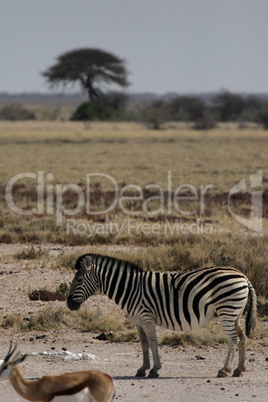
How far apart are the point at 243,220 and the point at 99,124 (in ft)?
147

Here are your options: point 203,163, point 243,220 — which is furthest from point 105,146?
point 243,220

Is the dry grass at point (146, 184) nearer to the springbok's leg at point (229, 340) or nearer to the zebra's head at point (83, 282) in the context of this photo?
the zebra's head at point (83, 282)

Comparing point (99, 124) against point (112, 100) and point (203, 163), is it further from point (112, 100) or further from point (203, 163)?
point (203, 163)

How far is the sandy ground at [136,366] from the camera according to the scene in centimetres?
655

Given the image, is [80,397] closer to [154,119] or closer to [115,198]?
[115,198]

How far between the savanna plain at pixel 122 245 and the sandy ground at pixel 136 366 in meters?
0.01

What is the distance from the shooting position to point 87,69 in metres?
67.1

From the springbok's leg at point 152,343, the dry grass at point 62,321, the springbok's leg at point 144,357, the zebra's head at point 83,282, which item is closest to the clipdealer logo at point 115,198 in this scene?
the dry grass at point 62,321

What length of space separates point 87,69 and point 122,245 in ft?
178

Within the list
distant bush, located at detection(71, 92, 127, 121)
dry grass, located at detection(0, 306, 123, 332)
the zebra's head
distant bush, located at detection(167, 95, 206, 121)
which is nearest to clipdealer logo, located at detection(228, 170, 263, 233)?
dry grass, located at detection(0, 306, 123, 332)

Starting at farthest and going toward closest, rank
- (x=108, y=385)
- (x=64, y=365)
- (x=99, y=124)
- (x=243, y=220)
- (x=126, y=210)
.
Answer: (x=99, y=124), (x=126, y=210), (x=243, y=220), (x=64, y=365), (x=108, y=385)

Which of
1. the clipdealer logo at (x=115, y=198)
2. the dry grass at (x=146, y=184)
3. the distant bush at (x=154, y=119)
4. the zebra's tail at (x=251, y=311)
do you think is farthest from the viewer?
the distant bush at (x=154, y=119)

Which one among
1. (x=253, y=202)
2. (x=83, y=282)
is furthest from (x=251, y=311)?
(x=253, y=202)

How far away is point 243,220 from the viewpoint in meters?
18.1
